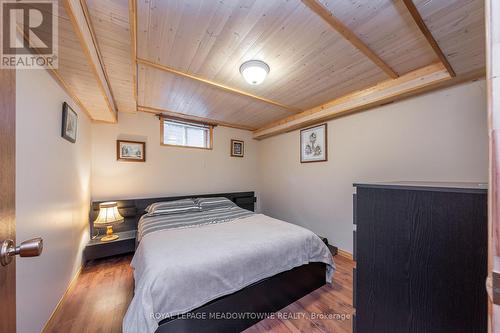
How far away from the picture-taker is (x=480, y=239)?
0.70 meters

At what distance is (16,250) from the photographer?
59 cm

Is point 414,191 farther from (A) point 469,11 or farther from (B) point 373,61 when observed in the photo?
(B) point 373,61

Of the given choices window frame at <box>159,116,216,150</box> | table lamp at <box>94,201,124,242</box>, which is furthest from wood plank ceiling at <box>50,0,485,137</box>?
table lamp at <box>94,201,124,242</box>

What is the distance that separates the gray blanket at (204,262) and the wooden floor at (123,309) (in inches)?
12.6

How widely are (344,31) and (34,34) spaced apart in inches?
84.0

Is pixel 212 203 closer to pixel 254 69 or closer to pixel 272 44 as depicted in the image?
pixel 254 69

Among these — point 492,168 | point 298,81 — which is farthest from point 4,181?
point 298,81

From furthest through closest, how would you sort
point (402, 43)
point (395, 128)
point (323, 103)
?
point (323, 103), point (395, 128), point (402, 43)

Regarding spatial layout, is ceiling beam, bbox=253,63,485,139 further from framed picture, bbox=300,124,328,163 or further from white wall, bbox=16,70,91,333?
white wall, bbox=16,70,91,333

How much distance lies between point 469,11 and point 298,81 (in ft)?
4.33

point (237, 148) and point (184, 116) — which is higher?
point (184, 116)

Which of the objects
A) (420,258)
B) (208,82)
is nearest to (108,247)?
(208,82)

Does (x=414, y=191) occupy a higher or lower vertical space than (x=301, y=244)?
higher

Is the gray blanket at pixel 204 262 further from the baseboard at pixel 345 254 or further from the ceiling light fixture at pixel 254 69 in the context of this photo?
the ceiling light fixture at pixel 254 69
